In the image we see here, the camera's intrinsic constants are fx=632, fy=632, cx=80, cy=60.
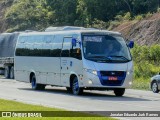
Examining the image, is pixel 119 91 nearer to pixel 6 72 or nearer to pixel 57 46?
pixel 57 46

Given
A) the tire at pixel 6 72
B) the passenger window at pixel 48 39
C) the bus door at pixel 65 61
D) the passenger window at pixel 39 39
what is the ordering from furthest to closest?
the tire at pixel 6 72 < the passenger window at pixel 39 39 < the passenger window at pixel 48 39 < the bus door at pixel 65 61

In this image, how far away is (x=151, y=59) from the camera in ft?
172

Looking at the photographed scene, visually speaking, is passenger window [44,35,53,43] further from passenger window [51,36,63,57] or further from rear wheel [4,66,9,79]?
rear wheel [4,66,9,79]

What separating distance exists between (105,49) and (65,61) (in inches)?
98.9

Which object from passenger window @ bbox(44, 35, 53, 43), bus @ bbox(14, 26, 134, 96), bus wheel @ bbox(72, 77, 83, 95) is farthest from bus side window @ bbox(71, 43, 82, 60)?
passenger window @ bbox(44, 35, 53, 43)

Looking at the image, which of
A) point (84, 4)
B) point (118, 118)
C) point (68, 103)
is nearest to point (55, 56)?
point (68, 103)

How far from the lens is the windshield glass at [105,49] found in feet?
89.8

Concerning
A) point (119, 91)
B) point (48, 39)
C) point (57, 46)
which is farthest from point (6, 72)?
point (119, 91)

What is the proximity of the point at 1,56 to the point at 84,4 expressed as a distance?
24.9 metres

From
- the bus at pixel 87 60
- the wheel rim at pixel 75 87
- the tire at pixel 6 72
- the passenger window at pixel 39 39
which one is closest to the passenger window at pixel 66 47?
the bus at pixel 87 60

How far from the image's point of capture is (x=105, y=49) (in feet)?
90.5

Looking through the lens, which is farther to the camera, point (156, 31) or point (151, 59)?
point (156, 31)

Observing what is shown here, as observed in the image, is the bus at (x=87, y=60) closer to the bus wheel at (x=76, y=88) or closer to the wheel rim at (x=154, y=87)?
the bus wheel at (x=76, y=88)

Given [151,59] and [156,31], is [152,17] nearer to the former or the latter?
[156,31]
